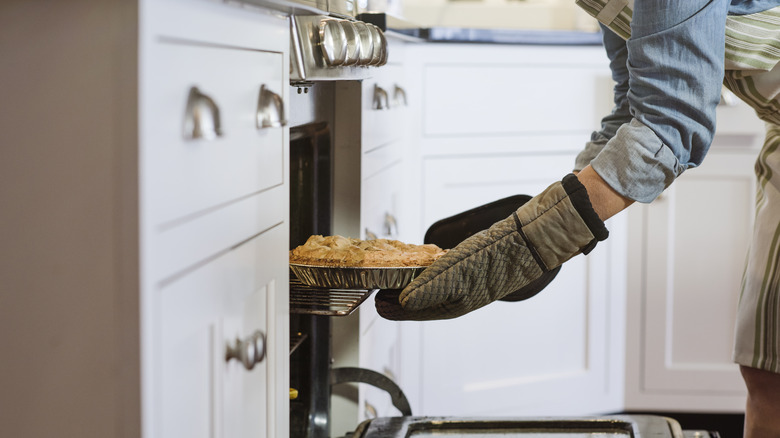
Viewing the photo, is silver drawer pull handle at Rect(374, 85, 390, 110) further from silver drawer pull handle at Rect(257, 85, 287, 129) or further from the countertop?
silver drawer pull handle at Rect(257, 85, 287, 129)

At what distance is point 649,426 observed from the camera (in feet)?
3.73

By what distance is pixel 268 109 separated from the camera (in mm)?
772

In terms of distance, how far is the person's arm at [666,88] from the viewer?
2.66 ft

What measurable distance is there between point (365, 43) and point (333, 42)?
7cm

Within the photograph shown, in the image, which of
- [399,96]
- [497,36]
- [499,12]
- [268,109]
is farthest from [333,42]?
[499,12]

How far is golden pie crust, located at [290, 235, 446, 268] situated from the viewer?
3.14ft

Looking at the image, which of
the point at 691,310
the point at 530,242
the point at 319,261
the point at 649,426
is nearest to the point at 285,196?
the point at 319,261

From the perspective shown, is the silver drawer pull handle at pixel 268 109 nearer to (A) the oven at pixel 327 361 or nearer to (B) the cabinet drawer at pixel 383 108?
(A) the oven at pixel 327 361

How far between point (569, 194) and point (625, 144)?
0.07 metres

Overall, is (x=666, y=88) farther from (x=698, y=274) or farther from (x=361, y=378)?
(x=698, y=274)

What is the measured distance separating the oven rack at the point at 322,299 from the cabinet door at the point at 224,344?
7 centimetres

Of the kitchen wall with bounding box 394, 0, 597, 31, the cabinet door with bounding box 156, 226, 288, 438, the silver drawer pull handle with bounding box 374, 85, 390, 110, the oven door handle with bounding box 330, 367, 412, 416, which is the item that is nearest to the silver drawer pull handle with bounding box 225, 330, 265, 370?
the cabinet door with bounding box 156, 226, 288, 438

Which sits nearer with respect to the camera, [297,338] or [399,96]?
[297,338]

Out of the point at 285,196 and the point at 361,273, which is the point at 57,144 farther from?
the point at 361,273
